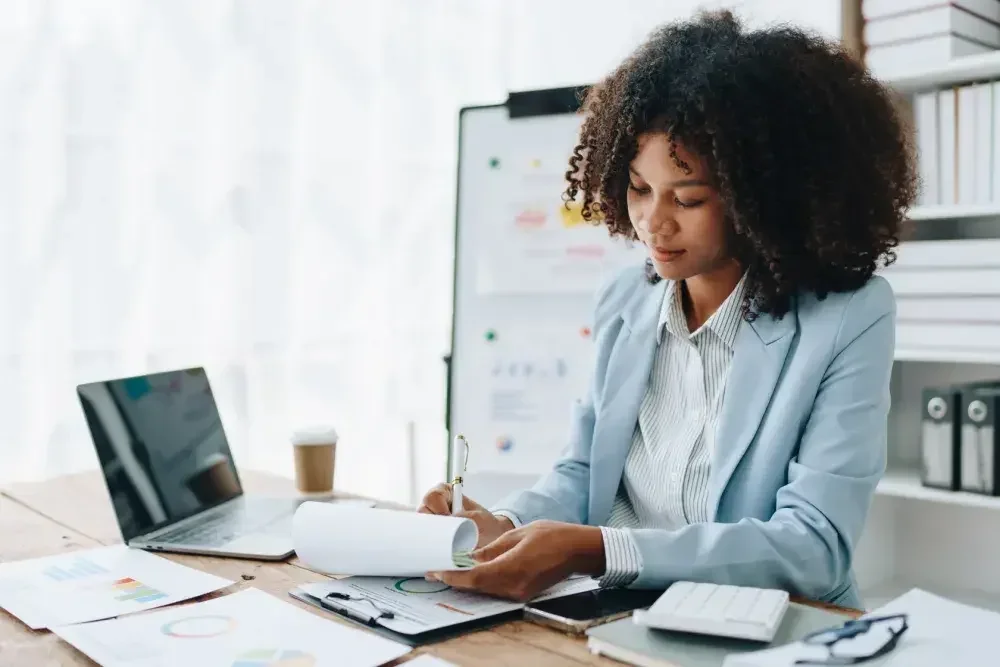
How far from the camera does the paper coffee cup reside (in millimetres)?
1527

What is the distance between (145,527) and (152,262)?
115 centimetres

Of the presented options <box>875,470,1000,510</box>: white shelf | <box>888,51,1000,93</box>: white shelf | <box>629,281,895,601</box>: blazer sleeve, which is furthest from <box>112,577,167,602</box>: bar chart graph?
<box>888,51,1000,93</box>: white shelf

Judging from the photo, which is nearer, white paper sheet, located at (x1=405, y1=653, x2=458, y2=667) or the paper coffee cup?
white paper sheet, located at (x1=405, y1=653, x2=458, y2=667)

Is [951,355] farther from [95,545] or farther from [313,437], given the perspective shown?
[95,545]

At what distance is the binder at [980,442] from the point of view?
6.36 ft

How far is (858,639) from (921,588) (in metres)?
1.78

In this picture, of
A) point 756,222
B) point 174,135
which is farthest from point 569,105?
point 756,222

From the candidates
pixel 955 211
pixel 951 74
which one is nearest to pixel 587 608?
pixel 955 211

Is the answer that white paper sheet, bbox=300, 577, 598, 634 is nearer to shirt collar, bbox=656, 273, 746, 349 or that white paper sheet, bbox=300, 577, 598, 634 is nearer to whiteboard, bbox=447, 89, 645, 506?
shirt collar, bbox=656, 273, 746, 349

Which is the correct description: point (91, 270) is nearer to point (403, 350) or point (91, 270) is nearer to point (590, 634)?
point (403, 350)

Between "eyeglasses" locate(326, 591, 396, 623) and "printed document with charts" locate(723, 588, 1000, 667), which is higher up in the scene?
"printed document with charts" locate(723, 588, 1000, 667)

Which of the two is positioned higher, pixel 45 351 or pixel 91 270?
pixel 91 270

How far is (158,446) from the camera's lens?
4.27 feet

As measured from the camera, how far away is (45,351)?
82.0 inches
